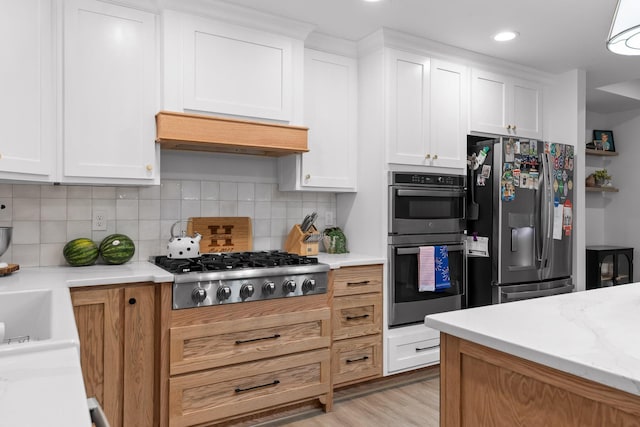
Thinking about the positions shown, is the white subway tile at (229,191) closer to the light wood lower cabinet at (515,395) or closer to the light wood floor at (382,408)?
the light wood floor at (382,408)

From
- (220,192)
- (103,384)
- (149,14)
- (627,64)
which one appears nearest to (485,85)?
(627,64)

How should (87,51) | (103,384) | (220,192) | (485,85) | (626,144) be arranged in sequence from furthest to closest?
(626,144), (485,85), (220,192), (87,51), (103,384)

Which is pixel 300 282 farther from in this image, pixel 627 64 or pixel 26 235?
pixel 627 64

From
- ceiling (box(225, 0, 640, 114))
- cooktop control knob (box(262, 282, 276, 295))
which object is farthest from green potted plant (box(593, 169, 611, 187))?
cooktop control knob (box(262, 282, 276, 295))

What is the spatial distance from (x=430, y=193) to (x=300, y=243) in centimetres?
100

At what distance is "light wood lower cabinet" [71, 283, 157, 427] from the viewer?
2.13 meters

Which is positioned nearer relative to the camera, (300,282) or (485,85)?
(300,282)

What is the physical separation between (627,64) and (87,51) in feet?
13.0

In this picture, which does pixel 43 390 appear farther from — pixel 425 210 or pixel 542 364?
pixel 425 210

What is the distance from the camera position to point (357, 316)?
2965mm

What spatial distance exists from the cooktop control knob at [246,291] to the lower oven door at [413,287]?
107cm

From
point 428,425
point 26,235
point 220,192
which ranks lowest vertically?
point 428,425

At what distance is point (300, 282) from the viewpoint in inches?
102

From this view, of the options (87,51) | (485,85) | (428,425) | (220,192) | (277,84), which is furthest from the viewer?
(485,85)
